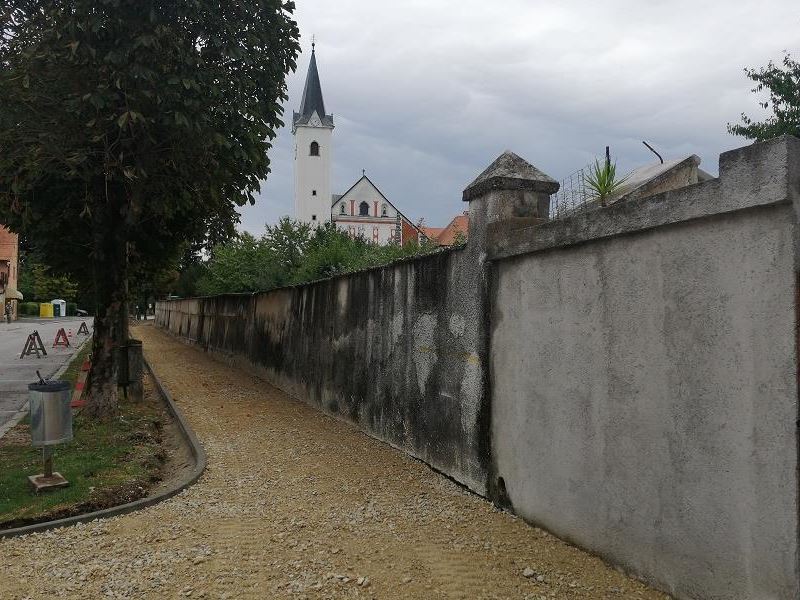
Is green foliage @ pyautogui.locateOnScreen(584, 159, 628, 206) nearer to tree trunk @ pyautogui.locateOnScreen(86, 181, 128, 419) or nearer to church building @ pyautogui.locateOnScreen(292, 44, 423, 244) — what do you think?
tree trunk @ pyautogui.locateOnScreen(86, 181, 128, 419)

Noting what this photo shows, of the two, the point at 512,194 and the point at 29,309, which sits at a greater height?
the point at 512,194

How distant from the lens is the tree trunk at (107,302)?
31.0 feet

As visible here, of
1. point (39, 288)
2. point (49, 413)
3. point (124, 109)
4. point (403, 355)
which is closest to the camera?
point (49, 413)

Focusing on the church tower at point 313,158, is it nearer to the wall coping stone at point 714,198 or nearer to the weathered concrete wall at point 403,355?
the weathered concrete wall at point 403,355

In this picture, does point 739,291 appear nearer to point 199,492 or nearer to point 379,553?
point 379,553

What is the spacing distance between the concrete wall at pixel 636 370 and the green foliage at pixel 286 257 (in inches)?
294

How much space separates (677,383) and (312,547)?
2779 millimetres

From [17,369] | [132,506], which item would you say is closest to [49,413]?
[132,506]

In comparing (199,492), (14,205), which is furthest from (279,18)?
(199,492)

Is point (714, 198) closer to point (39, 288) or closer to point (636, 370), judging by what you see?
point (636, 370)

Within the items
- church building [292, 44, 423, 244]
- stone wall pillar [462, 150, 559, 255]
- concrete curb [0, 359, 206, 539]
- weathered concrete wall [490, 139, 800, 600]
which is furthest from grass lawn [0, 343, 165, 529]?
church building [292, 44, 423, 244]

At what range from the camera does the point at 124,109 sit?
26.3ft

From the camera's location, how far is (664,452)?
11.8 ft

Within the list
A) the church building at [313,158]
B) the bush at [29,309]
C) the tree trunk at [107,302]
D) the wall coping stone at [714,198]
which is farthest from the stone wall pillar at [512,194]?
the bush at [29,309]
